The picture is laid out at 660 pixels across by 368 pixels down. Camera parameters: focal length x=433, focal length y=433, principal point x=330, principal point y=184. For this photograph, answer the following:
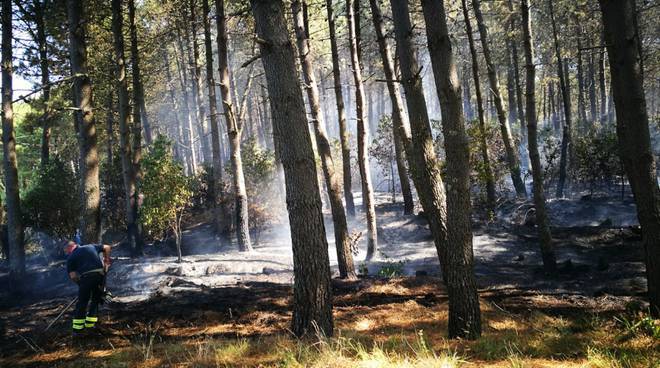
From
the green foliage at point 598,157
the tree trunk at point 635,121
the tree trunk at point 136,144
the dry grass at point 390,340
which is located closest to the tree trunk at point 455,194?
the dry grass at point 390,340

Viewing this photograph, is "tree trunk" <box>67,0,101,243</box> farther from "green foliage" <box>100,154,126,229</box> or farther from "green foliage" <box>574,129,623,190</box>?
"green foliage" <box>574,129,623,190</box>

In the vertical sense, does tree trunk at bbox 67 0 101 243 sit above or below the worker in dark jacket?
above

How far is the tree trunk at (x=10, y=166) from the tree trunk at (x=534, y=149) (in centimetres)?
1478

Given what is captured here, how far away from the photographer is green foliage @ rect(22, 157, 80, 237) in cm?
1653

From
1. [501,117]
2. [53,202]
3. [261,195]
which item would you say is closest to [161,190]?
[261,195]

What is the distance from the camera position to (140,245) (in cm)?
1552

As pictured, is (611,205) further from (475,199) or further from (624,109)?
(624,109)

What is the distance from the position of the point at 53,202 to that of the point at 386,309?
14990 millimetres

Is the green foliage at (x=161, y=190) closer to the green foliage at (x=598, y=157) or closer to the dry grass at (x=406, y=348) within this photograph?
the dry grass at (x=406, y=348)

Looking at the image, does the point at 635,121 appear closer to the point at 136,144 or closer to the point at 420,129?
the point at 420,129

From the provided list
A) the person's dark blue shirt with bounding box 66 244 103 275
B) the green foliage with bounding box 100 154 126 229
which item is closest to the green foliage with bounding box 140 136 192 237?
the person's dark blue shirt with bounding box 66 244 103 275

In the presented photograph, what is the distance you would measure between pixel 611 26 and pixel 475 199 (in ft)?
42.3

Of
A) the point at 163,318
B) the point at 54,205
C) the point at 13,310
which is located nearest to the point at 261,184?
the point at 54,205

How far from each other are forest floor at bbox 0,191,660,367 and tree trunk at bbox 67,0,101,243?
6.13 feet
